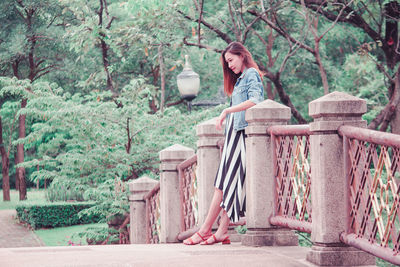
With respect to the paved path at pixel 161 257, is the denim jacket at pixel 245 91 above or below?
above

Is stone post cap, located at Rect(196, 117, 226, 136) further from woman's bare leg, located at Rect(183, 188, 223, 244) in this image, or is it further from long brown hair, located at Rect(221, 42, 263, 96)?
woman's bare leg, located at Rect(183, 188, 223, 244)

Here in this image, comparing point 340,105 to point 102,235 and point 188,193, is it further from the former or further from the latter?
point 102,235

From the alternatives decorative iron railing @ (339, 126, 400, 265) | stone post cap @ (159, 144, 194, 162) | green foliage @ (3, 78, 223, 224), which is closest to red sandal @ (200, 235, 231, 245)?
decorative iron railing @ (339, 126, 400, 265)

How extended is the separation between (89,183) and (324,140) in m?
9.96

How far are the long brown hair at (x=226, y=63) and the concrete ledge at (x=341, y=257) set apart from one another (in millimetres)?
2292

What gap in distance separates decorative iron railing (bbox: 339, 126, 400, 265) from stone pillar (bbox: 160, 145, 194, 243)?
4.60 m

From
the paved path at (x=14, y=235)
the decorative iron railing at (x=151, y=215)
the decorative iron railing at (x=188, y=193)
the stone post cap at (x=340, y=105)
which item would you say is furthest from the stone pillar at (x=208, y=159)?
the paved path at (x=14, y=235)

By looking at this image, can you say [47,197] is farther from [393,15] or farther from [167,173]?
[167,173]

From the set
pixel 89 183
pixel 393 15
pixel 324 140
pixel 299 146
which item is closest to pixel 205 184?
pixel 299 146

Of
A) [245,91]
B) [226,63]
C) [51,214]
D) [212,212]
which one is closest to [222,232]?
[212,212]

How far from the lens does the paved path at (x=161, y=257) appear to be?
18.5 feet

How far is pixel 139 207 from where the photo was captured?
12078mm

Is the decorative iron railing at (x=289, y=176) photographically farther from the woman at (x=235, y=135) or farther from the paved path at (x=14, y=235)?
the paved path at (x=14, y=235)

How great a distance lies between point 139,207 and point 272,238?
212 inches
